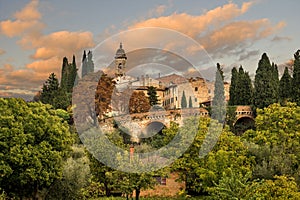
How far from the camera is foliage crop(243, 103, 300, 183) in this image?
2137 cm

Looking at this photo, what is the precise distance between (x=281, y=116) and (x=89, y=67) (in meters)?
23.8

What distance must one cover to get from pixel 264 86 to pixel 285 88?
7.37 feet

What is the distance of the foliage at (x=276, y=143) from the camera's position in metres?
21.4

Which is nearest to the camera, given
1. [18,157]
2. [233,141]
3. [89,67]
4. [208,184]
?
[18,157]

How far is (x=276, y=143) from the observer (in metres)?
26.5

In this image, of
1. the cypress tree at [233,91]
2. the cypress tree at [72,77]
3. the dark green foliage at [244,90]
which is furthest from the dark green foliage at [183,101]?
the cypress tree at [72,77]

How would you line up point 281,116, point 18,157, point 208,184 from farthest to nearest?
point 281,116
point 208,184
point 18,157

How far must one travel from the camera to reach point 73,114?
41.2 m

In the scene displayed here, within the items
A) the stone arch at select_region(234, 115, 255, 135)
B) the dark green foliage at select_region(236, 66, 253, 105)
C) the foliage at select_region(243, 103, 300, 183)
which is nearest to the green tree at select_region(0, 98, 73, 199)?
A: the foliage at select_region(243, 103, 300, 183)

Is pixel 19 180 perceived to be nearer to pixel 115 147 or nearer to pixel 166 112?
pixel 115 147

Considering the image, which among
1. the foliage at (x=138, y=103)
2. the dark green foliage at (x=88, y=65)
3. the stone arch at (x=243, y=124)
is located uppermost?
the dark green foliage at (x=88, y=65)

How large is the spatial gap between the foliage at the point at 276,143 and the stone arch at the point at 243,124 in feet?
36.4

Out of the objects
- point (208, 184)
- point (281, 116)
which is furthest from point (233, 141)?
point (281, 116)

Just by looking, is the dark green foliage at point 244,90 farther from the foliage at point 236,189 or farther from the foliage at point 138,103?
the foliage at point 236,189
